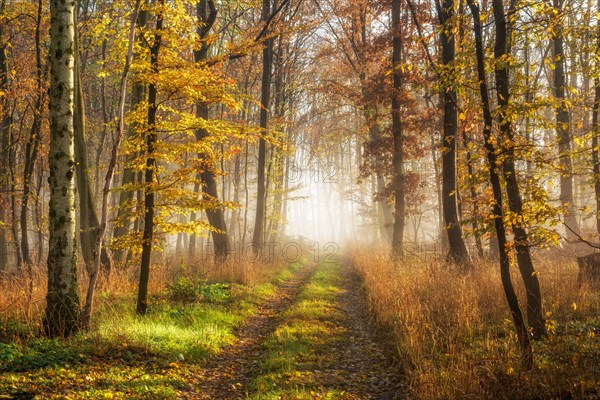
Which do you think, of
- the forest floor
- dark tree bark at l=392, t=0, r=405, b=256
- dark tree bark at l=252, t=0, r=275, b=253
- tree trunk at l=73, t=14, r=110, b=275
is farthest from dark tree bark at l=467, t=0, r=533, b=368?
dark tree bark at l=252, t=0, r=275, b=253

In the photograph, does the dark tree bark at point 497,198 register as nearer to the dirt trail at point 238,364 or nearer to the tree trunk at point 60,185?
the dirt trail at point 238,364

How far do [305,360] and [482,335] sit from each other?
2.83 metres

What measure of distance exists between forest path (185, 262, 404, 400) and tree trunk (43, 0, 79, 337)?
2346 mm

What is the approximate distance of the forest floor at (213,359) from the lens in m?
4.89

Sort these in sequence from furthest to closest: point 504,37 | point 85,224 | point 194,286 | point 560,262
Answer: point 560,262
point 85,224
point 194,286
point 504,37

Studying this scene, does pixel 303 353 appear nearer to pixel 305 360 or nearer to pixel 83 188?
pixel 305 360

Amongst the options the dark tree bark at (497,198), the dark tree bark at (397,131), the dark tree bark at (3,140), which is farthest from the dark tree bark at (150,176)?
the dark tree bark at (397,131)

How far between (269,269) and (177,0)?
9335 millimetres

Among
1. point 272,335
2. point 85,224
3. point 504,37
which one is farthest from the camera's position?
point 85,224

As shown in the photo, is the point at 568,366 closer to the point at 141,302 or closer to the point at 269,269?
the point at 141,302

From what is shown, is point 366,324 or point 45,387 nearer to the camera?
point 45,387

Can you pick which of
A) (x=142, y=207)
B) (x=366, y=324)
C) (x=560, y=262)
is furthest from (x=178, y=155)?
(x=560, y=262)

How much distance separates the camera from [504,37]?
6.39m

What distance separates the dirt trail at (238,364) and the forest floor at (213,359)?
0.05ft
